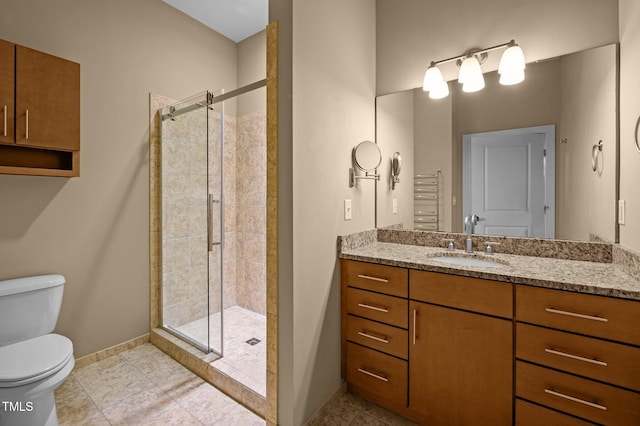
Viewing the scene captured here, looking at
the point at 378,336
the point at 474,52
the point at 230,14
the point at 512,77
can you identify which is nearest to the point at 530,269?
the point at 378,336

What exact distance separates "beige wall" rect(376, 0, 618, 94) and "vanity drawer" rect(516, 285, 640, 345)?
135 centimetres

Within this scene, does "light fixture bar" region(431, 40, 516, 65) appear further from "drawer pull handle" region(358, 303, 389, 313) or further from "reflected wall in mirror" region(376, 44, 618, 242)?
"drawer pull handle" region(358, 303, 389, 313)

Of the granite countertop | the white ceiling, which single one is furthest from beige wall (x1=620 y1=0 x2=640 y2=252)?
the white ceiling

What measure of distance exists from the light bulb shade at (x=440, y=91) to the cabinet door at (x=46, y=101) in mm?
2341

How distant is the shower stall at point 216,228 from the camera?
7.12 ft

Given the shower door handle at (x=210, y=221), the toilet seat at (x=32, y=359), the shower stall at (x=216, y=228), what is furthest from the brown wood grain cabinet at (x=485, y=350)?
the toilet seat at (x=32, y=359)

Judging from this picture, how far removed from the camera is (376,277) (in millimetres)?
1695

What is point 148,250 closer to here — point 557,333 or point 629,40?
point 557,333

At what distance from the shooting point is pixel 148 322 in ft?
8.32

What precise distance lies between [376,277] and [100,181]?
7.01ft

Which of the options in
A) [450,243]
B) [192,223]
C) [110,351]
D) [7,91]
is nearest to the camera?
[7,91]

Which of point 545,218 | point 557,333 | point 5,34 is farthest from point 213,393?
point 5,34

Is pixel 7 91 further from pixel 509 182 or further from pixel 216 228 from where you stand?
pixel 509 182

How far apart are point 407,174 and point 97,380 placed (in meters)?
2.60
